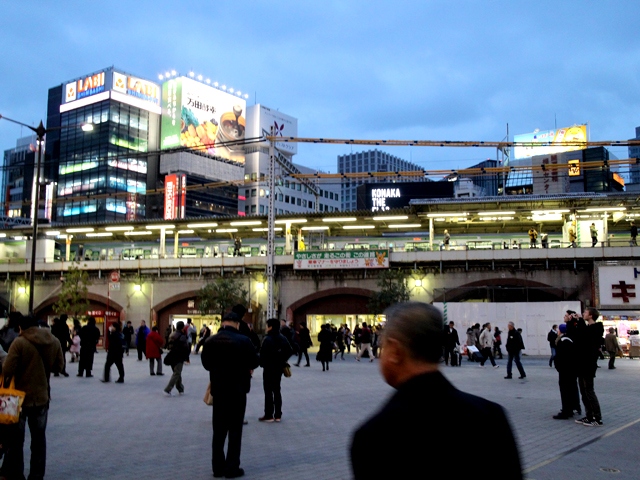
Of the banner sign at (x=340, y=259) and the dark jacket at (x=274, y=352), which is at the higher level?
the banner sign at (x=340, y=259)

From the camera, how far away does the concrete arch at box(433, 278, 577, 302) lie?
34.6 metres

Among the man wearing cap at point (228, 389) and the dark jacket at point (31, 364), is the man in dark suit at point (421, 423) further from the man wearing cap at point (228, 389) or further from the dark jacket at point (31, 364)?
the dark jacket at point (31, 364)

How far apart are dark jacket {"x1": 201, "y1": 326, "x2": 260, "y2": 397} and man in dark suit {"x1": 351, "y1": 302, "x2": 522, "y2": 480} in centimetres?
492

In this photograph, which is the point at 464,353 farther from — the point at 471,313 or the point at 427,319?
the point at 427,319

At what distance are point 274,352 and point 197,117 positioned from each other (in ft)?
331

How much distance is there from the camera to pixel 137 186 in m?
104

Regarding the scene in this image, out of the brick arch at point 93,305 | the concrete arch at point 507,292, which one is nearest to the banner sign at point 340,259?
the concrete arch at point 507,292

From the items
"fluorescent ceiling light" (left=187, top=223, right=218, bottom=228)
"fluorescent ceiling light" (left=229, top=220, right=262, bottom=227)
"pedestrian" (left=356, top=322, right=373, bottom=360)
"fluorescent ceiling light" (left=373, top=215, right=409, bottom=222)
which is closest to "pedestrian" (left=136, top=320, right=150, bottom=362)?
"pedestrian" (left=356, top=322, right=373, bottom=360)

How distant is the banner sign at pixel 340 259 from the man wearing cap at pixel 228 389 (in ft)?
97.1

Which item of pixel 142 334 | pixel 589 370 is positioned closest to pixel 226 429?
pixel 589 370

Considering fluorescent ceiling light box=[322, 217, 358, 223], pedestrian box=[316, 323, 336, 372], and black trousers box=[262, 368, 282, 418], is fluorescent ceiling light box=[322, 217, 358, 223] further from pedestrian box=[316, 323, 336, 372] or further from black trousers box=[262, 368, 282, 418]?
black trousers box=[262, 368, 282, 418]

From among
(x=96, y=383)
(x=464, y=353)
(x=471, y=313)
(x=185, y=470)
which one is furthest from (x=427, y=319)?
(x=471, y=313)

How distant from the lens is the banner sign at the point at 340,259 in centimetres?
3700

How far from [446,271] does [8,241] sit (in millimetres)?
32552
